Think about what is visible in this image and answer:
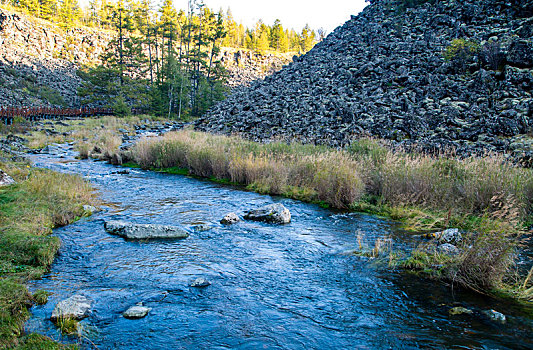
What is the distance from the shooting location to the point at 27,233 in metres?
6.12

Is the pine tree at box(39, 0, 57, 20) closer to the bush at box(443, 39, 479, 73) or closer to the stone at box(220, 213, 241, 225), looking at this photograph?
the bush at box(443, 39, 479, 73)

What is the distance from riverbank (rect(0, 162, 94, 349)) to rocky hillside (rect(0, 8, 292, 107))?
43.0 m

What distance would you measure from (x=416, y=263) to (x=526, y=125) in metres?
11.0

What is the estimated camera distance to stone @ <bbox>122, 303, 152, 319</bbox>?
4285 millimetres

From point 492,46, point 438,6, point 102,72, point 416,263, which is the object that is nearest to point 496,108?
point 492,46

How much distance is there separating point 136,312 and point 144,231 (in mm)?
3144

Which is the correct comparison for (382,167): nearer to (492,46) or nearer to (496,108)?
(496,108)

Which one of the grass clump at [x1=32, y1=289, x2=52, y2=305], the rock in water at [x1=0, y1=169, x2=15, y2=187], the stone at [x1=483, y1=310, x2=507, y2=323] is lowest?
the grass clump at [x1=32, y1=289, x2=52, y2=305]

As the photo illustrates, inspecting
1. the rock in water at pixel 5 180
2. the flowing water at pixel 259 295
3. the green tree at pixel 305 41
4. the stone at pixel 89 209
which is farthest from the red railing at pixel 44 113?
the green tree at pixel 305 41

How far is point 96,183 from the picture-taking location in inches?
497

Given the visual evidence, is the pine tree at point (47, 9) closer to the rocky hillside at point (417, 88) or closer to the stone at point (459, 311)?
the rocky hillside at point (417, 88)

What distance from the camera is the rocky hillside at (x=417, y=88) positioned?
14.5 meters

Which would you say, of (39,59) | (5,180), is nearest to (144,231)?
(5,180)

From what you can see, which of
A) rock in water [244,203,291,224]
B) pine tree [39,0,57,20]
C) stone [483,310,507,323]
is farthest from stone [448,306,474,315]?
pine tree [39,0,57,20]
